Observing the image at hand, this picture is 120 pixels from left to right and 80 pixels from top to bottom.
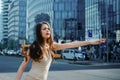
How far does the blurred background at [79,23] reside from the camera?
6284cm

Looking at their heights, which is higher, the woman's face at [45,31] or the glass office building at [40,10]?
the glass office building at [40,10]

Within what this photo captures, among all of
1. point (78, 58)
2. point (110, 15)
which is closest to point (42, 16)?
point (110, 15)

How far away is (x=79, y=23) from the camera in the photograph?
9900 centimetres

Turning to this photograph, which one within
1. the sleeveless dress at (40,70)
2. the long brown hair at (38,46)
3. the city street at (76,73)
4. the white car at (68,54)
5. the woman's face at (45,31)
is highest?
the woman's face at (45,31)

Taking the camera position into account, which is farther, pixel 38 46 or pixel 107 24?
pixel 107 24

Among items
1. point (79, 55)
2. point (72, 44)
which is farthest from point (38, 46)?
point (79, 55)

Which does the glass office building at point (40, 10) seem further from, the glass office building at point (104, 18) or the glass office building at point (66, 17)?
the glass office building at point (104, 18)

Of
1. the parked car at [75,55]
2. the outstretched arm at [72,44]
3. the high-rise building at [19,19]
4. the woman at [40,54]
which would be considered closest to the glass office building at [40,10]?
the parked car at [75,55]

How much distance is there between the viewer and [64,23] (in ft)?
352

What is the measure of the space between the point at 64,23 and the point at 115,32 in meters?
41.0

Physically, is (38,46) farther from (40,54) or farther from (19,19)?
(19,19)

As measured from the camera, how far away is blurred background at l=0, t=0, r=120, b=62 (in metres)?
62.8

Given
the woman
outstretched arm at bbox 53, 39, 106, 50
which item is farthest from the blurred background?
the woman

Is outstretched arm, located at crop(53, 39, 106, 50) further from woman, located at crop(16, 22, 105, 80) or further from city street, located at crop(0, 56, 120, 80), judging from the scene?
city street, located at crop(0, 56, 120, 80)
